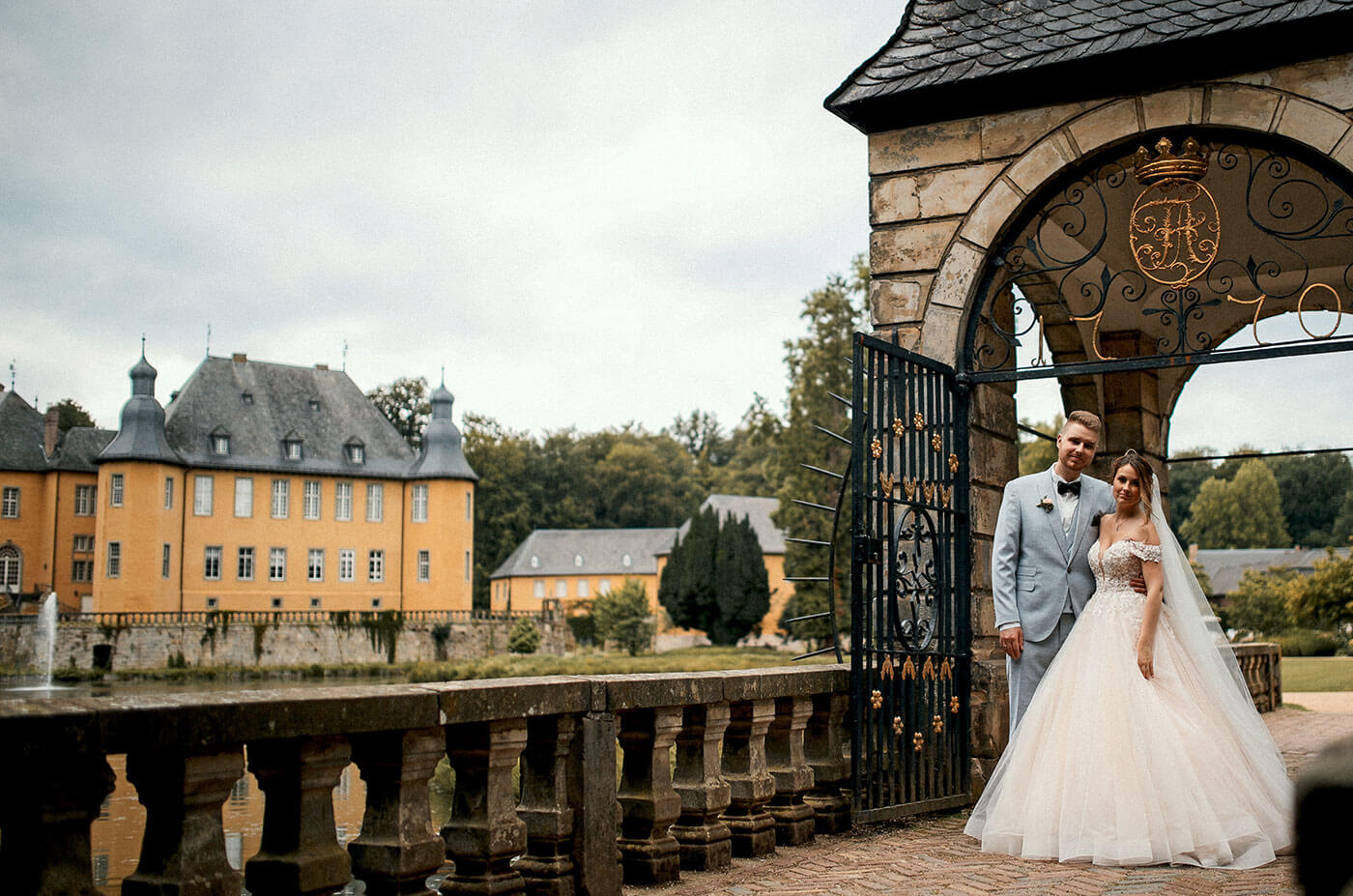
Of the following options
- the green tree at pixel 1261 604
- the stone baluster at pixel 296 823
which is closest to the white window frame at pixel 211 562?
the green tree at pixel 1261 604

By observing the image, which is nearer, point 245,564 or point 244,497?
point 245,564

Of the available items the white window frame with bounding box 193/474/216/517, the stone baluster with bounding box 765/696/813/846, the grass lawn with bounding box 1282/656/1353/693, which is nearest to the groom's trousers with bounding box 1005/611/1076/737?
the stone baluster with bounding box 765/696/813/846

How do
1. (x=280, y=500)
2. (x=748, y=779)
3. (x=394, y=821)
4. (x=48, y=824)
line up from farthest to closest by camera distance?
1. (x=280, y=500)
2. (x=748, y=779)
3. (x=394, y=821)
4. (x=48, y=824)

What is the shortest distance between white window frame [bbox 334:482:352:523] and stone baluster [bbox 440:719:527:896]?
49199 mm

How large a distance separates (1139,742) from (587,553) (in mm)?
63158

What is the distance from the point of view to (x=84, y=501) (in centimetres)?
5175

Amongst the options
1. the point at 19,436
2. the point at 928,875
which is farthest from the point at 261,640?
the point at 928,875

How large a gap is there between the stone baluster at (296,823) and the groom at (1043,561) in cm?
339

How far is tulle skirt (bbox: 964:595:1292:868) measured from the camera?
4723 millimetres

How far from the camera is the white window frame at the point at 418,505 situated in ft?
170

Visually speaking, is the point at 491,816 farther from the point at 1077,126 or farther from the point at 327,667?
the point at 327,667

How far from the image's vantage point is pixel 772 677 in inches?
201

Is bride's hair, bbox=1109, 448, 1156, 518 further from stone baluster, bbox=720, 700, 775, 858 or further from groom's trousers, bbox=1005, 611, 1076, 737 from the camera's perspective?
stone baluster, bbox=720, 700, 775, 858

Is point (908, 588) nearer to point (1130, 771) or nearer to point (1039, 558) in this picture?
point (1039, 558)
